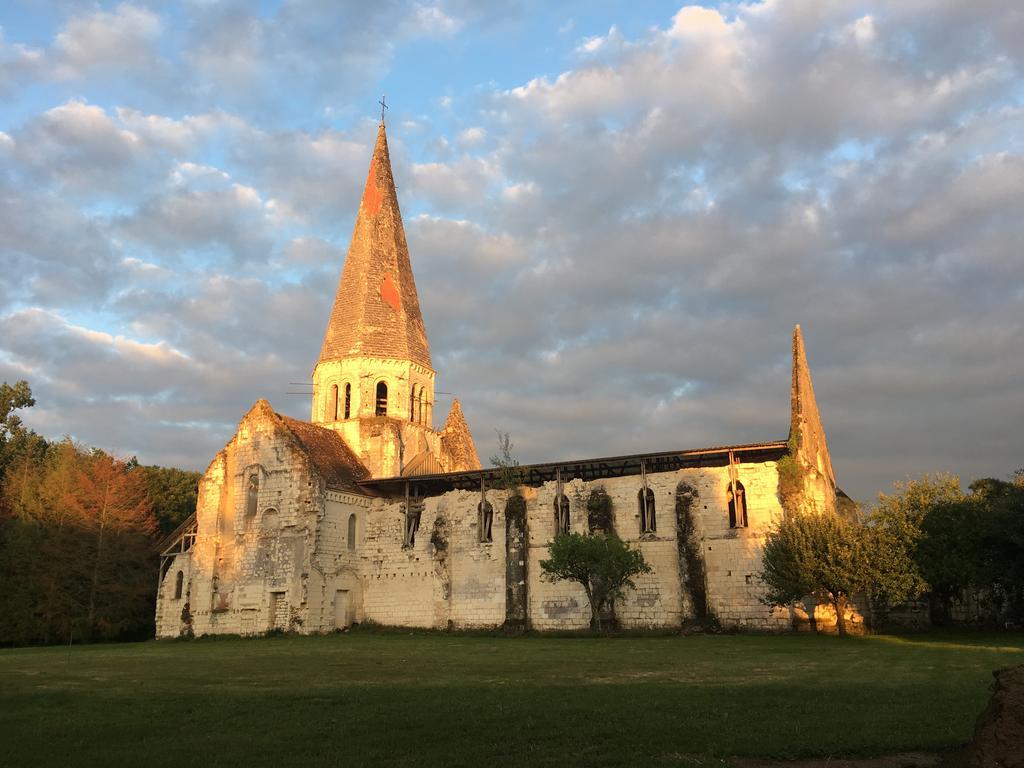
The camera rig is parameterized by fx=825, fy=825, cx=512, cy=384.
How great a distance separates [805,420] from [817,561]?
7.42m

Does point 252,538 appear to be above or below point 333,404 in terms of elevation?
below

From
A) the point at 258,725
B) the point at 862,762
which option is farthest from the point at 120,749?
the point at 862,762

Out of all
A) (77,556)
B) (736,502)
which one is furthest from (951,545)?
(77,556)

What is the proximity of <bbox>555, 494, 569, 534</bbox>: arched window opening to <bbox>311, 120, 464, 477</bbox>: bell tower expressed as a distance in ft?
34.2

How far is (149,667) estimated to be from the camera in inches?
801

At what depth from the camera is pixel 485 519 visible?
39000 mm

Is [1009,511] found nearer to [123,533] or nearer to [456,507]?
[456,507]

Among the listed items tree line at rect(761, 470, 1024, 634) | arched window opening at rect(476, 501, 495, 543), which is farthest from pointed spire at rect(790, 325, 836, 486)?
arched window opening at rect(476, 501, 495, 543)

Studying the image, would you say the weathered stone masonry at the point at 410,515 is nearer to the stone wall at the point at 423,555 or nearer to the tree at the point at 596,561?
the stone wall at the point at 423,555

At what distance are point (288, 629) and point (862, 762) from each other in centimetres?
3266

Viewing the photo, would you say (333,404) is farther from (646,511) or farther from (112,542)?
(646,511)

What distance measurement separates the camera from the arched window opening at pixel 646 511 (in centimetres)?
3578

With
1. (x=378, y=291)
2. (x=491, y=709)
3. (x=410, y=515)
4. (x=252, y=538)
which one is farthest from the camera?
(x=378, y=291)

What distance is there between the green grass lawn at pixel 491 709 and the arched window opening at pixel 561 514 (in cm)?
1579
